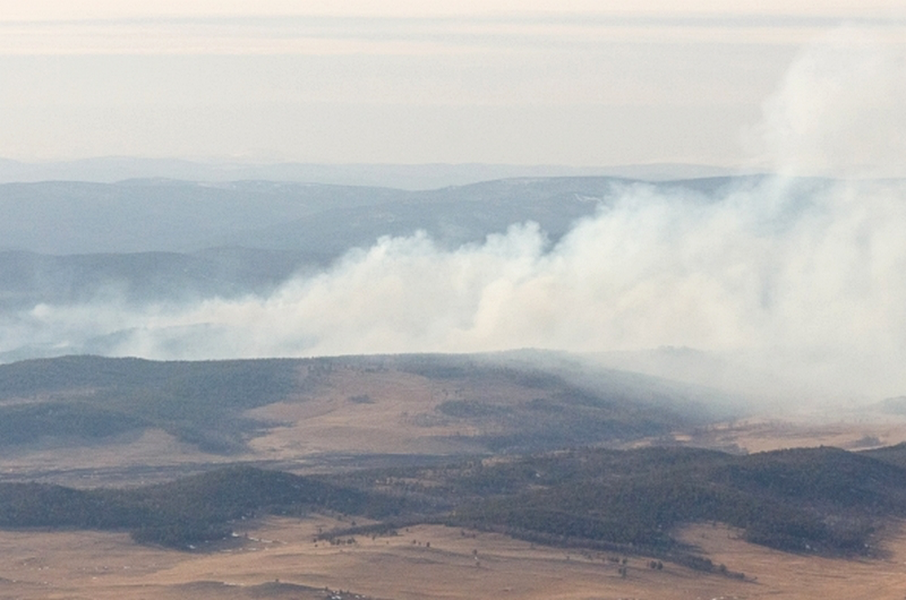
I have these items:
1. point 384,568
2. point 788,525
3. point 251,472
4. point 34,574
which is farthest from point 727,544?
point 34,574

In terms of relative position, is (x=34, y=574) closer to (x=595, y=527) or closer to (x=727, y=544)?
(x=595, y=527)

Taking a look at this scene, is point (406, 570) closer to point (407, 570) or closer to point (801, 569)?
point (407, 570)

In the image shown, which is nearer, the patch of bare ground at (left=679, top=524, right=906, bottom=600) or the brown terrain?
the brown terrain

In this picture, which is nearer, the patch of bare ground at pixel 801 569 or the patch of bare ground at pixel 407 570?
the patch of bare ground at pixel 407 570

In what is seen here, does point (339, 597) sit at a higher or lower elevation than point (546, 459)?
lower

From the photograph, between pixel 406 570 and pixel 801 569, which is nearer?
pixel 406 570

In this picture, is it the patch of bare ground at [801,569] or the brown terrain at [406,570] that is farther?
the patch of bare ground at [801,569]

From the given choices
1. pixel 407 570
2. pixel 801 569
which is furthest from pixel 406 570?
pixel 801 569

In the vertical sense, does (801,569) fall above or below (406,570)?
above
